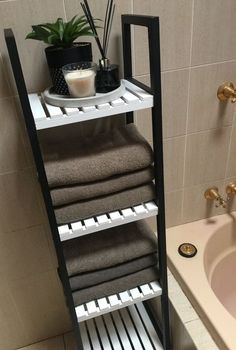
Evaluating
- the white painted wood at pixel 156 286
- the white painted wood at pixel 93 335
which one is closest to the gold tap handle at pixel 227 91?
the white painted wood at pixel 156 286

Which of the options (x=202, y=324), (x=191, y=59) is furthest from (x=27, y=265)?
(x=191, y=59)

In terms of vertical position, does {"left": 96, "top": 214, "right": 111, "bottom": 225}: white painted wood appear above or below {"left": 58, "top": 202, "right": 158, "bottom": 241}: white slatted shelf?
above

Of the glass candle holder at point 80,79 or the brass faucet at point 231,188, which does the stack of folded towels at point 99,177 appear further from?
the brass faucet at point 231,188

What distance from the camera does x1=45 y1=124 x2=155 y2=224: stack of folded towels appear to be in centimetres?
75

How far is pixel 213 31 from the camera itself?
37.4 inches

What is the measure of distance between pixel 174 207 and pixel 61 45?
80 centimetres

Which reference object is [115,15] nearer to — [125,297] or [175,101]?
[175,101]

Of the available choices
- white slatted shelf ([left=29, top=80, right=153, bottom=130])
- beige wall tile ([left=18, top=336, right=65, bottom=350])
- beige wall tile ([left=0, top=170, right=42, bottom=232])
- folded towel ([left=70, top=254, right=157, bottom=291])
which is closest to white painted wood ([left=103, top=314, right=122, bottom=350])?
beige wall tile ([left=18, top=336, right=65, bottom=350])

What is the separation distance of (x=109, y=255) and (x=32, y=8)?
2.27ft

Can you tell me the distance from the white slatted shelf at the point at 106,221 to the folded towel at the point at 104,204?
0.02m

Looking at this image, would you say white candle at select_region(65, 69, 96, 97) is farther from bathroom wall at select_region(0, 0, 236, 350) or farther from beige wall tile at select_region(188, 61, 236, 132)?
beige wall tile at select_region(188, 61, 236, 132)

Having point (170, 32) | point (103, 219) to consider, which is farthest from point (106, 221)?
point (170, 32)

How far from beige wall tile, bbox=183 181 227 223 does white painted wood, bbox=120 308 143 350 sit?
18.4 inches

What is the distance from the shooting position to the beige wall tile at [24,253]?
1082mm
